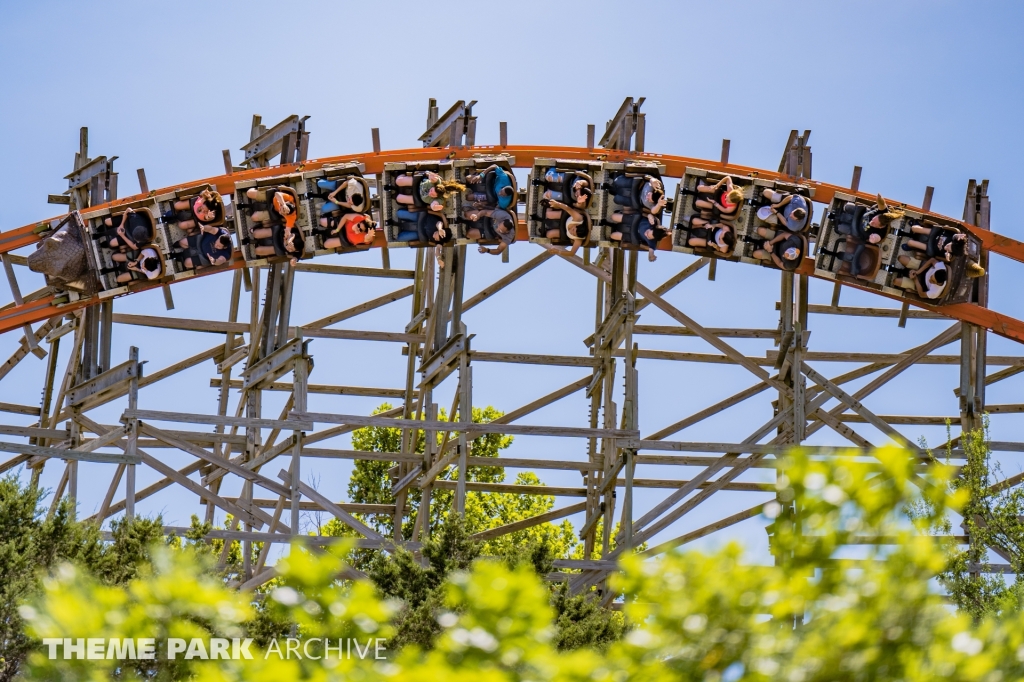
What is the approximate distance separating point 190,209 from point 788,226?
6882 millimetres

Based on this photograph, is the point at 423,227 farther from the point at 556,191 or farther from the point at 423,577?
the point at 423,577

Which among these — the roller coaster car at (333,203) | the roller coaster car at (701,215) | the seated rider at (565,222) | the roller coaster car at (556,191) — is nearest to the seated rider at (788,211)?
the roller coaster car at (701,215)

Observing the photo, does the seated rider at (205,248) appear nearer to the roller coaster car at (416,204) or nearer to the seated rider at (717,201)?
the roller coaster car at (416,204)

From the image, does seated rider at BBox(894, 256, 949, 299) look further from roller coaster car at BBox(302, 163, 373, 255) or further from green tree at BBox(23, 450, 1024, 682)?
green tree at BBox(23, 450, 1024, 682)

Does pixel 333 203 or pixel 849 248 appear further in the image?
pixel 849 248

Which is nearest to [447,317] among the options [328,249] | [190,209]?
[328,249]

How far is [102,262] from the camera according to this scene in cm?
1655

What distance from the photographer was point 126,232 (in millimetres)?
16562

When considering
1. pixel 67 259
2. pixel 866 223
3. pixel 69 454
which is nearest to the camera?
pixel 69 454

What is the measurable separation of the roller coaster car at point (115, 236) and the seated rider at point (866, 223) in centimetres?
783

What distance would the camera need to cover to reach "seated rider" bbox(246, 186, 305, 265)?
1655 centimetres

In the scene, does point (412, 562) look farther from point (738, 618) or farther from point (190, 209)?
point (738, 618)

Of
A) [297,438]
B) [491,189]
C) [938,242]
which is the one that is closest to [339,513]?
[297,438]

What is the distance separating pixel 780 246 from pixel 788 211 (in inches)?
16.4
